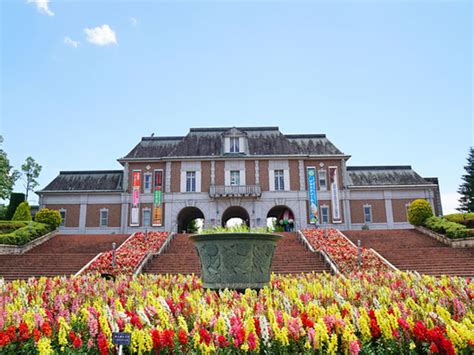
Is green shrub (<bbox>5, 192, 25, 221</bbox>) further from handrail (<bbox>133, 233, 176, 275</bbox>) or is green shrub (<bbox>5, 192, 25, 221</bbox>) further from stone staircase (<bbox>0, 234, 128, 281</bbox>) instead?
handrail (<bbox>133, 233, 176, 275</bbox>)

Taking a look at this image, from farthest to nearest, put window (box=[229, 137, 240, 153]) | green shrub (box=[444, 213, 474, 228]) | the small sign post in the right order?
window (box=[229, 137, 240, 153]), green shrub (box=[444, 213, 474, 228]), the small sign post

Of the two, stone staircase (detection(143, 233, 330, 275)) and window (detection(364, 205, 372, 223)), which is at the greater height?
window (detection(364, 205, 372, 223))

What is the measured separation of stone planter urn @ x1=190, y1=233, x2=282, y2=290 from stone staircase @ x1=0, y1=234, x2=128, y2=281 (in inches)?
470

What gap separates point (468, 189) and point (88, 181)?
1640 inches

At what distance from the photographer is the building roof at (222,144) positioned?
3766 cm

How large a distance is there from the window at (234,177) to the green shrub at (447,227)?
54.9 ft

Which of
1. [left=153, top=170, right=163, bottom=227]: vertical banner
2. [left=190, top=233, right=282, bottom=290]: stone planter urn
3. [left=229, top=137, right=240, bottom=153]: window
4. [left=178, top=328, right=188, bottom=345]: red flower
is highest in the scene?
[left=229, top=137, right=240, bottom=153]: window

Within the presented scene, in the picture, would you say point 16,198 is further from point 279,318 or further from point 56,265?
point 279,318

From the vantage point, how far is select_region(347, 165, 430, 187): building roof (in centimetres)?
3844

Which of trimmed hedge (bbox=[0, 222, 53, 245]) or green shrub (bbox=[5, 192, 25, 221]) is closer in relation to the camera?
trimmed hedge (bbox=[0, 222, 53, 245])

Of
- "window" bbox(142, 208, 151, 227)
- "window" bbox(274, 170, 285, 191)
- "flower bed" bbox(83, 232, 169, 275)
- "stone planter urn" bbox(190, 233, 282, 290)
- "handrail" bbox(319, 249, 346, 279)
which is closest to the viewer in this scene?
"stone planter urn" bbox(190, 233, 282, 290)

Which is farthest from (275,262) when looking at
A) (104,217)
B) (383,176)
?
(383,176)

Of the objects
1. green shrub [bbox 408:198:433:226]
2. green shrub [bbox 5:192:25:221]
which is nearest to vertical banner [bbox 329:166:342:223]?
green shrub [bbox 408:198:433:226]

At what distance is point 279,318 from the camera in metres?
5.09
